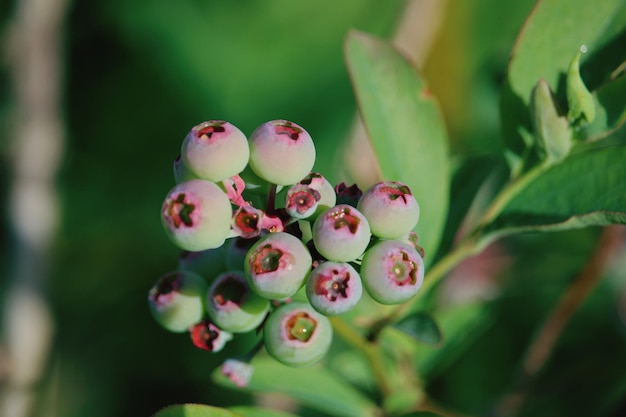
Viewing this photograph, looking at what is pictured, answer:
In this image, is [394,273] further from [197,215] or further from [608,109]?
[608,109]

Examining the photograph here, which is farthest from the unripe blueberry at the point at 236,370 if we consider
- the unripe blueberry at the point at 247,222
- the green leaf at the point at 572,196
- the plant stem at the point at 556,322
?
the plant stem at the point at 556,322

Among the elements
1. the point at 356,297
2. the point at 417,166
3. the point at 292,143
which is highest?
the point at 417,166

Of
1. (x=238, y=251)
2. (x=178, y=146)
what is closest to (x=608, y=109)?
(x=238, y=251)

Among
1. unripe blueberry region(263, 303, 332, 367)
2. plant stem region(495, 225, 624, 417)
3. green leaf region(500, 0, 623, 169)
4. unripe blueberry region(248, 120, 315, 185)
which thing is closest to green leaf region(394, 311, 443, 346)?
unripe blueberry region(263, 303, 332, 367)

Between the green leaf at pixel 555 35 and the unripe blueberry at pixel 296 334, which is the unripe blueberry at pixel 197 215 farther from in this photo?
the green leaf at pixel 555 35

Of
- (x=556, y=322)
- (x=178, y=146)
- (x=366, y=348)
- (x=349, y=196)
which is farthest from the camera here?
(x=178, y=146)

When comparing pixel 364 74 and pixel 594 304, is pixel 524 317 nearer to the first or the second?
pixel 594 304

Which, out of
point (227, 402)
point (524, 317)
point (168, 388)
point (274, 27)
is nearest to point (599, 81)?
point (524, 317)
